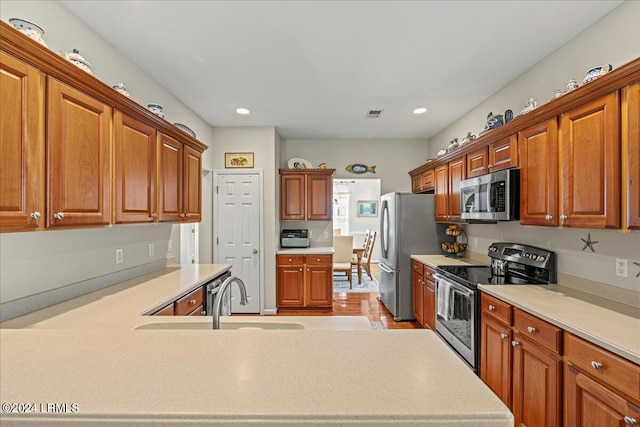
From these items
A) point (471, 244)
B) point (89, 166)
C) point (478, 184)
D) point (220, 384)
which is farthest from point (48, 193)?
point (471, 244)

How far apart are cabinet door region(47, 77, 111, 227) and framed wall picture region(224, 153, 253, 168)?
2602 mm

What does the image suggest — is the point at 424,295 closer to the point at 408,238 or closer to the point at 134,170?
the point at 408,238

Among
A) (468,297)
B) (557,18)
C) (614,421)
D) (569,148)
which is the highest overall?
(557,18)

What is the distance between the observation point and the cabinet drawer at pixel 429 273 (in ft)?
11.0

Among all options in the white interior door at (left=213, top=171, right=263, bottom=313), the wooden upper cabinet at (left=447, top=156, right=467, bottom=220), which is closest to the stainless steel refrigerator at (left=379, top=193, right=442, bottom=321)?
the wooden upper cabinet at (left=447, top=156, right=467, bottom=220)

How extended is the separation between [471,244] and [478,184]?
118cm

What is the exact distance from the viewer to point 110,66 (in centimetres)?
230

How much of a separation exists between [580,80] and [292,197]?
3519 millimetres

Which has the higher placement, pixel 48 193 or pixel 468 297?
pixel 48 193

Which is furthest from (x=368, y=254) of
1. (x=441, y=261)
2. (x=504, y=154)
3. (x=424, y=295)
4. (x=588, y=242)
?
(x=588, y=242)

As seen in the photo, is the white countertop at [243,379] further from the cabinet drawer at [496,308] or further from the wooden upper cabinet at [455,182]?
the wooden upper cabinet at [455,182]

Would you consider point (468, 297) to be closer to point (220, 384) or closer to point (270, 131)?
point (220, 384)

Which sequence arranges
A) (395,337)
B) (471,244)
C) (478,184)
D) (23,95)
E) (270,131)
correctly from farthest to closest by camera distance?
(270,131) < (471,244) < (478,184) < (23,95) < (395,337)

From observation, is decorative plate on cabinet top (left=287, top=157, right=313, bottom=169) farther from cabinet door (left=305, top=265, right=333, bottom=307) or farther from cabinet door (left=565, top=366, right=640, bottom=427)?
cabinet door (left=565, top=366, right=640, bottom=427)
